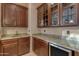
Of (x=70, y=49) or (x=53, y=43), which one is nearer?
(x=70, y=49)

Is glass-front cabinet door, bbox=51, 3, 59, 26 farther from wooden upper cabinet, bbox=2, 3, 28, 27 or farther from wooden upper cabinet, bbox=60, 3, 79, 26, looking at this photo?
wooden upper cabinet, bbox=2, 3, 28, 27

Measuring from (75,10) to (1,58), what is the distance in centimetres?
105

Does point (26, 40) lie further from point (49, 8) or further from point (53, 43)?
point (49, 8)

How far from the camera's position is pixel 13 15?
1.68 meters

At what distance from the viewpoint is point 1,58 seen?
5.69 feet

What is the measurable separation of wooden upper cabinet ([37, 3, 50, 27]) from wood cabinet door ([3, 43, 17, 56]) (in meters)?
0.40

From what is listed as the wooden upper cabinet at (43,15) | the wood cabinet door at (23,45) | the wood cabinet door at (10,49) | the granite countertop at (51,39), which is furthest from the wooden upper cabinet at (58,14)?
the wood cabinet door at (10,49)

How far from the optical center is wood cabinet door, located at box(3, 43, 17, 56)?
1681mm

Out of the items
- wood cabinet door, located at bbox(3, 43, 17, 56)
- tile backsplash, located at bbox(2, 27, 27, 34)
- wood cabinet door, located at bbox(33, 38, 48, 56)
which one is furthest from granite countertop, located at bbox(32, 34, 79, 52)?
wood cabinet door, located at bbox(3, 43, 17, 56)

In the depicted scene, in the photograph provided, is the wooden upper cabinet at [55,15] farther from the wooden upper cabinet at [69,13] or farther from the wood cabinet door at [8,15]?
the wood cabinet door at [8,15]

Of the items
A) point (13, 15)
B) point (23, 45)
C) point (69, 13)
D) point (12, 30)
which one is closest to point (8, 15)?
point (13, 15)

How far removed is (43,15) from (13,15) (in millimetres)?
357

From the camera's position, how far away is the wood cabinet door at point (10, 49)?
1.68 metres

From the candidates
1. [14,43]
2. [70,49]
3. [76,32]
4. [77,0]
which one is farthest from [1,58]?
[77,0]
